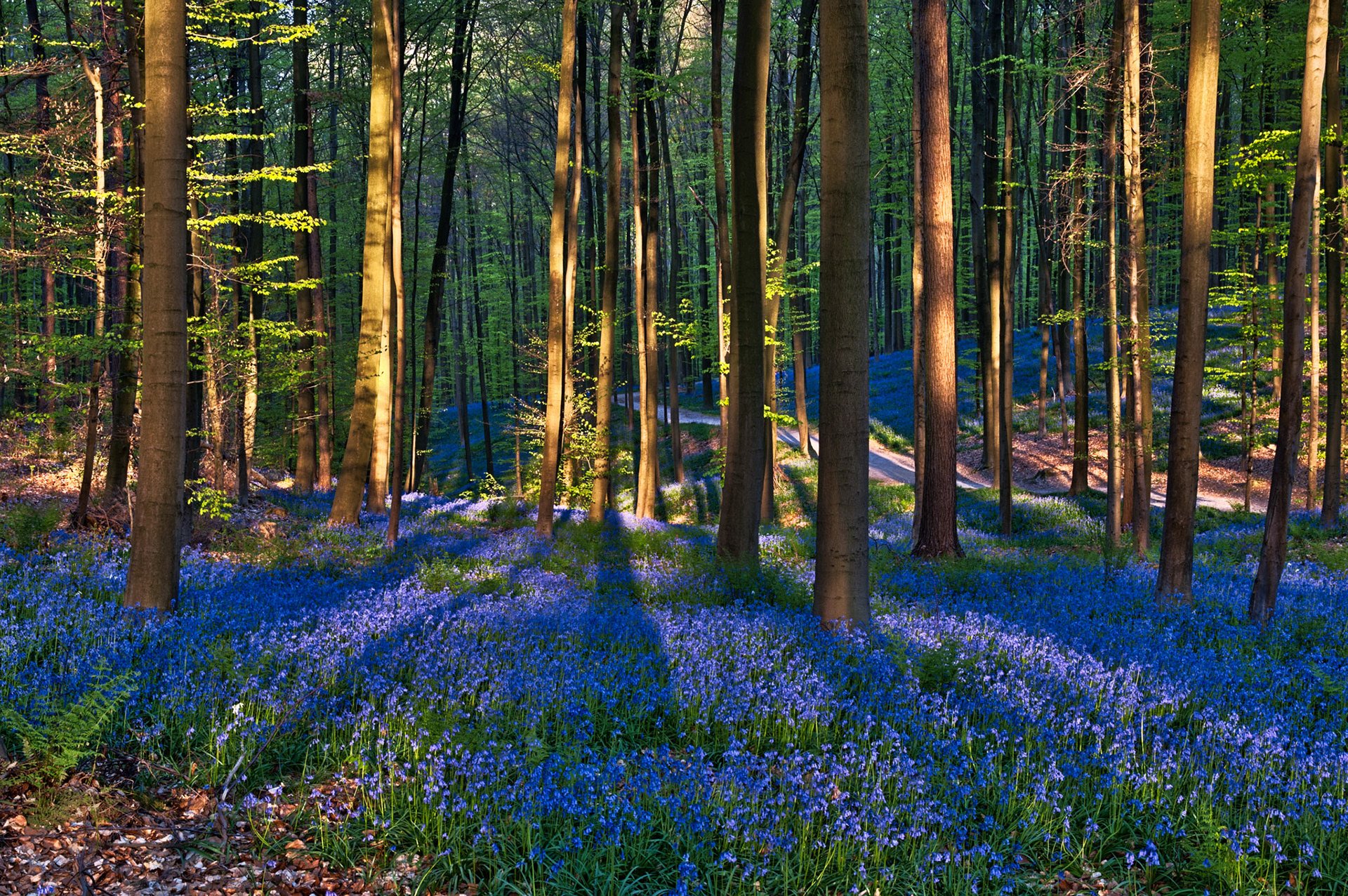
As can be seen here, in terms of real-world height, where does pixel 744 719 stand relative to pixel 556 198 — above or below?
below

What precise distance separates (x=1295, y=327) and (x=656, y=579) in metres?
8.20

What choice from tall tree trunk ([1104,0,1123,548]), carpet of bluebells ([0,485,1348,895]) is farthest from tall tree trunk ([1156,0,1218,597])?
tall tree trunk ([1104,0,1123,548])

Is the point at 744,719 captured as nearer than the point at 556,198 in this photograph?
Yes

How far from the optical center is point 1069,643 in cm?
755

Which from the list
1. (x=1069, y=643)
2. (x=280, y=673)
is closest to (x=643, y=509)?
(x=1069, y=643)

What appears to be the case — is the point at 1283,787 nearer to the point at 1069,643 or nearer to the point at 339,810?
the point at 1069,643

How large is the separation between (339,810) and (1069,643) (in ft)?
20.4

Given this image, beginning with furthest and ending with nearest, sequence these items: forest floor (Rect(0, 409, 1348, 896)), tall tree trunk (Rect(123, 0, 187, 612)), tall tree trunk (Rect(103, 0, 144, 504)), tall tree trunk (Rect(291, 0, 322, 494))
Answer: tall tree trunk (Rect(291, 0, 322, 494)) → tall tree trunk (Rect(103, 0, 144, 504)) → tall tree trunk (Rect(123, 0, 187, 612)) → forest floor (Rect(0, 409, 1348, 896))

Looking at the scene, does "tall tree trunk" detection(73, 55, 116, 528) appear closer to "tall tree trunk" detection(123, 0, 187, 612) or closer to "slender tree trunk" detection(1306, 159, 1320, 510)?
"tall tree trunk" detection(123, 0, 187, 612)

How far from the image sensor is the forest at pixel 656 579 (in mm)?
4160

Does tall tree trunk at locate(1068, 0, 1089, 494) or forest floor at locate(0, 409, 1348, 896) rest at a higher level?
tall tree trunk at locate(1068, 0, 1089, 494)

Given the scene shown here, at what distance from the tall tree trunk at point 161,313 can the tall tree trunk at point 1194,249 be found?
34.3ft

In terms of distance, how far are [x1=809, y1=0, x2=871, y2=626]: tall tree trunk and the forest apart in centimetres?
4

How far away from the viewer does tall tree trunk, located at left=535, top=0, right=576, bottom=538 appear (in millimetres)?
15266
